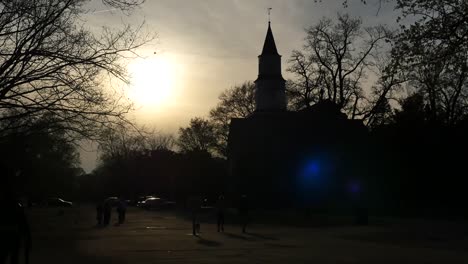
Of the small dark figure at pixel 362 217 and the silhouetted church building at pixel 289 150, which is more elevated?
the silhouetted church building at pixel 289 150

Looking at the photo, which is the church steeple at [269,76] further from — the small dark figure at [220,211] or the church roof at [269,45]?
the small dark figure at [220,211]

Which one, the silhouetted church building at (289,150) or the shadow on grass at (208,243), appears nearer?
the shadow on grass at (208,243)

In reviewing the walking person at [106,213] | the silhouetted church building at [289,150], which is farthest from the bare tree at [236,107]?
the walking person at [106,213]

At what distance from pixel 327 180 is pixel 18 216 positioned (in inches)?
2164

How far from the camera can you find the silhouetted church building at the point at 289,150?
54.7m

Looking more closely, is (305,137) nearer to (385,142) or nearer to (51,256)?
(385,142)

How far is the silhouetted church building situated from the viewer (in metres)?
54.7

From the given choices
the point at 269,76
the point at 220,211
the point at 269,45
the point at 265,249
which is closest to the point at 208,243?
the point at 265,249

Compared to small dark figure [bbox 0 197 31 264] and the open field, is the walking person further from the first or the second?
small dark figure [bbox 0 197 31 264]

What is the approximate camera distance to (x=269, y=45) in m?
91.7

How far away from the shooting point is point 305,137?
61188mm

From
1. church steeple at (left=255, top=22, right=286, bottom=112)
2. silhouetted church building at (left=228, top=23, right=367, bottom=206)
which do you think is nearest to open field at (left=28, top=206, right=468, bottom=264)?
silhouetted church building at (left=228, top=23, right=367, bottom=206)

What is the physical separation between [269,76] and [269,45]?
456cm

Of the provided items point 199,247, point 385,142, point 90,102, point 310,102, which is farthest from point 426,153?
point 90,102
